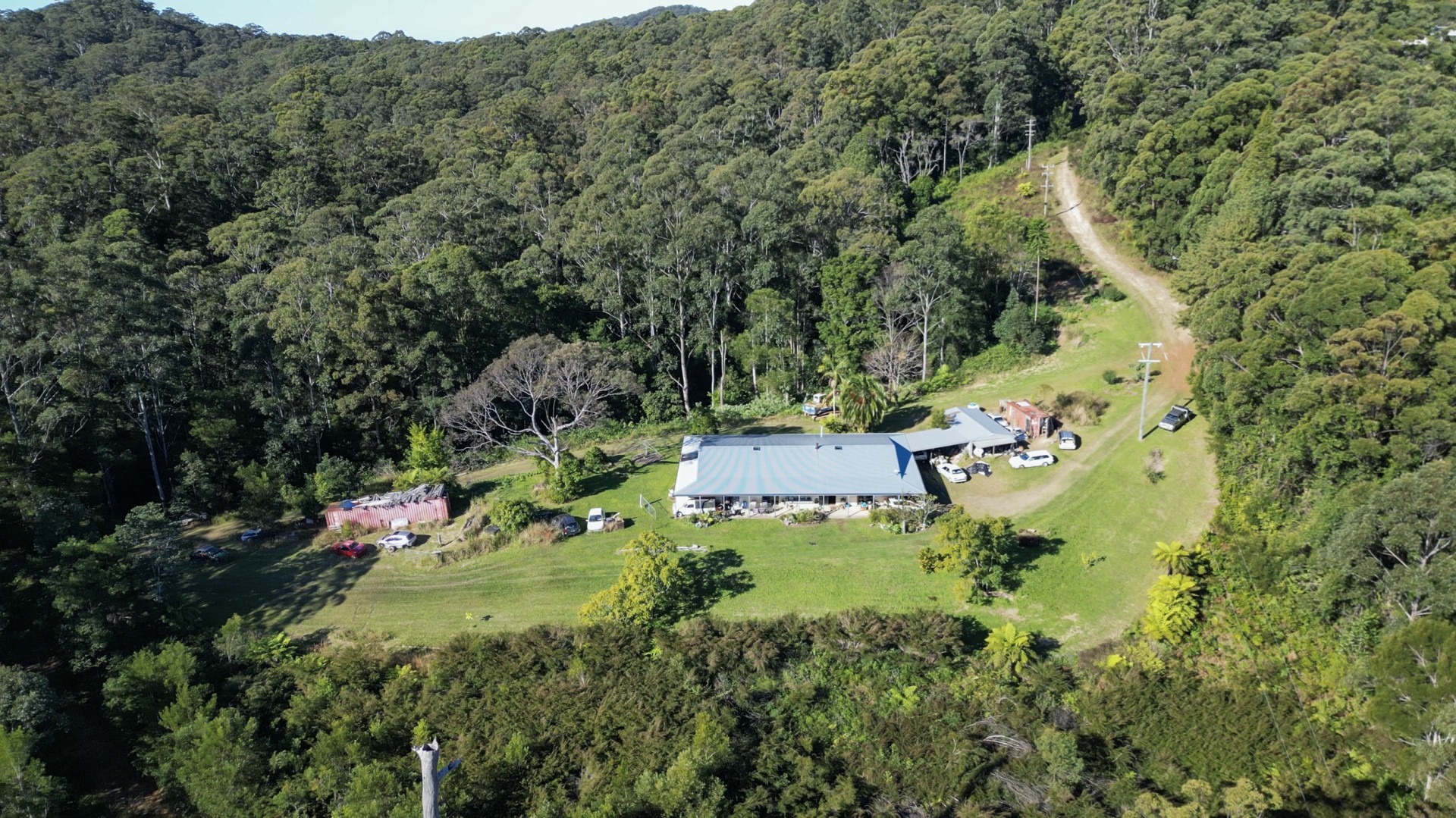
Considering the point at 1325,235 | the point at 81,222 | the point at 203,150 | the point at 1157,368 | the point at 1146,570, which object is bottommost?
the point at 1146,570

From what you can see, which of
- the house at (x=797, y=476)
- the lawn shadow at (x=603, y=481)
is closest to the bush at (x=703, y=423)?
the lawn shadow at (x=603, y=481)

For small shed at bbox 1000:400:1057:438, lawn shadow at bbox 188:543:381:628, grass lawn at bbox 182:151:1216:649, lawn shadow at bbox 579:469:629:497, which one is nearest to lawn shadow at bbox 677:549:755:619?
grass lawn at bbox 182:151:1216:649

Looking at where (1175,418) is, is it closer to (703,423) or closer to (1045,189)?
(703,423)

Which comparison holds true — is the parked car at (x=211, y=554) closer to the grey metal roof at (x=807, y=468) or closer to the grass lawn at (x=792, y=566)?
the grass lawn at (x=792, y=566)

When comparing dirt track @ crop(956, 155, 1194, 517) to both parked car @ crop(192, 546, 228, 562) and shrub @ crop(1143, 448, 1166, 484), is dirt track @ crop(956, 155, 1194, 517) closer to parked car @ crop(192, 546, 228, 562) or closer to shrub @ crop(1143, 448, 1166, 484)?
shrub @ crop(1143, 448, 1166, 484)

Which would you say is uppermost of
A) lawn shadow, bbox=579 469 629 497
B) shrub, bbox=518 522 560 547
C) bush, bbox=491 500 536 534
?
bush, bbox=491 500 536 534

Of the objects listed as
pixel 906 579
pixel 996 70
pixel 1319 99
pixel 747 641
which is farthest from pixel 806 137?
pixel 747 641

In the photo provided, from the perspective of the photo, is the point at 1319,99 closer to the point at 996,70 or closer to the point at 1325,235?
the point at 1325,235
